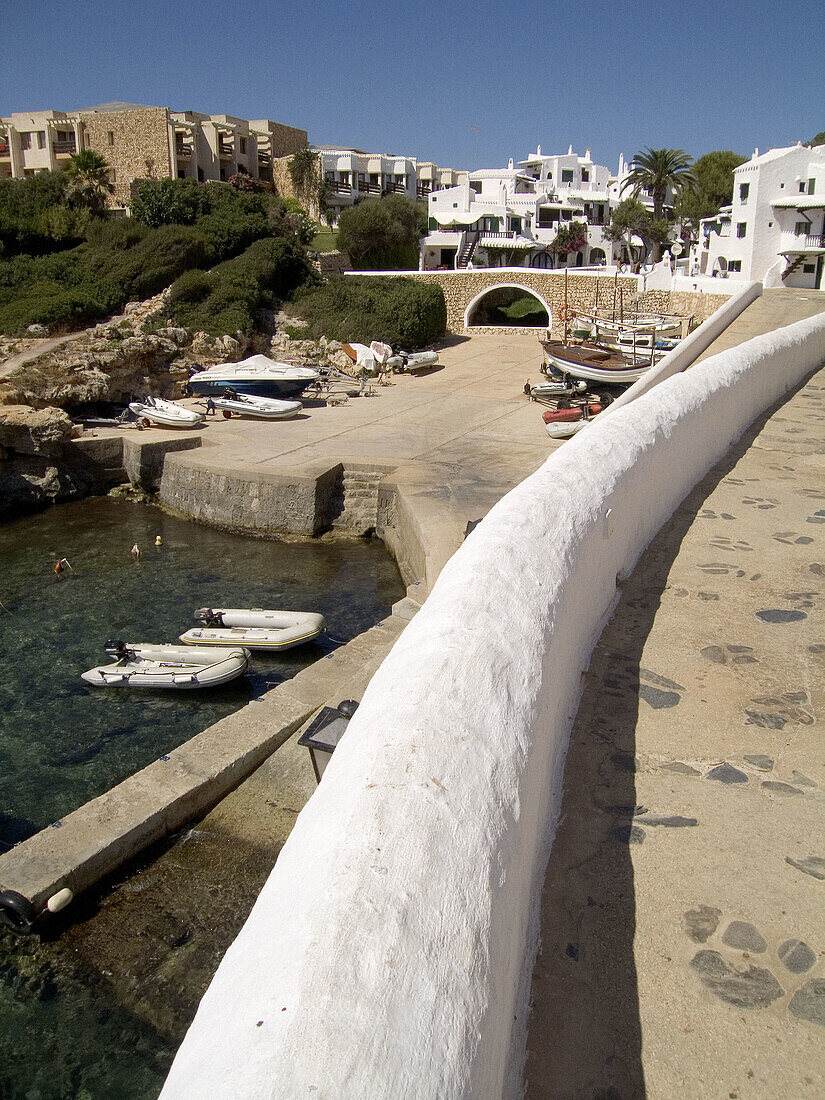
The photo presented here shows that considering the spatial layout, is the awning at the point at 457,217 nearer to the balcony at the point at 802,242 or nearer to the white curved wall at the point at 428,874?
the balcony at the point at 802,242

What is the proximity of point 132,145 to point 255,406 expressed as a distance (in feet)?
88.2

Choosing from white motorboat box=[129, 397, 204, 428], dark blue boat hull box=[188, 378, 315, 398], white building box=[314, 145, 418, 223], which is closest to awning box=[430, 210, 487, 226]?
white building box=[314, 145, 418, 223]

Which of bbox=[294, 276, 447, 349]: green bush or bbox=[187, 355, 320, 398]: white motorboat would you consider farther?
bbox=[294, 276, 447, 349]: green bush

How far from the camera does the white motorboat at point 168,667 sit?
36.3 ft

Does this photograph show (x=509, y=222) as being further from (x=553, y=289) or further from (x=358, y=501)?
(x=358, y=501)

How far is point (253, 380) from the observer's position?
2397 cm

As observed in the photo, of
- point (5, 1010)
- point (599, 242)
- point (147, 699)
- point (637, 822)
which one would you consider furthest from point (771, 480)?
point (599, 242)

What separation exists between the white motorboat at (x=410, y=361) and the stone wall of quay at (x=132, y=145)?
1945 centimetres

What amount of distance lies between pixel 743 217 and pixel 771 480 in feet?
100

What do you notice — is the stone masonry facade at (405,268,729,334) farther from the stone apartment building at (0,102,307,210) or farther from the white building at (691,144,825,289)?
the stone apartment building at (0,102,307,210)

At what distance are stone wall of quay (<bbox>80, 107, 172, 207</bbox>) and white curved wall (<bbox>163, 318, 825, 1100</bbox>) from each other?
141 feet

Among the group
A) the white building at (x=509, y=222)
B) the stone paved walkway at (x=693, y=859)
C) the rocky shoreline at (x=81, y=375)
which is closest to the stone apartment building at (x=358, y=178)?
the white building at (x=509, y=222)

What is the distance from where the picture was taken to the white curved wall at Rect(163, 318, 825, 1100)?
54.1 inches

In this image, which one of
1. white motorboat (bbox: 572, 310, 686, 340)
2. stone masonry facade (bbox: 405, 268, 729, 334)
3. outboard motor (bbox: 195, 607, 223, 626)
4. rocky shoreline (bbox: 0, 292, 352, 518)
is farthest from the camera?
stone masonry facade (bbox: 405, 268, 729, 334)
